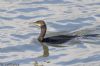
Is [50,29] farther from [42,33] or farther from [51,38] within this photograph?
[51,38]

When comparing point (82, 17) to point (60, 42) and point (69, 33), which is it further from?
point (60, 42)

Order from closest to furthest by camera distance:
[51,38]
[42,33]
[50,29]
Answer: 1. [51,38]
2. [42,33]
3. [50,29]

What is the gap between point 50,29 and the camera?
17.3m

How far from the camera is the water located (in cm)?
1362

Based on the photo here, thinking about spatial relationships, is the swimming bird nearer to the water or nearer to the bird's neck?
the bird's neck

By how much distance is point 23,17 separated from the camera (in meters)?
18.5

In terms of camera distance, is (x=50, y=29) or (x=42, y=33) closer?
(x=42, y=33)

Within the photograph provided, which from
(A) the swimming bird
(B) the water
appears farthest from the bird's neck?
(B) the water

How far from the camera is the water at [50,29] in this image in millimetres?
13625

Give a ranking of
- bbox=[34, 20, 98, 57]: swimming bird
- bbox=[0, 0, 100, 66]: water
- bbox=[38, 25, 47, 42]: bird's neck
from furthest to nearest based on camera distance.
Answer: bbox=[38, 25, 47, 42]: bird's neck, bbox=[34, 20, 98, 57]: swimming bird, bbox=[0, 0, 100, 66]: water

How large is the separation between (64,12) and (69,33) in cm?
279

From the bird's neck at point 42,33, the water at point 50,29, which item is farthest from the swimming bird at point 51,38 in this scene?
the water at point 50,29

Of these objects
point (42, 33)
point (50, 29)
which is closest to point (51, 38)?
point (42, 33)

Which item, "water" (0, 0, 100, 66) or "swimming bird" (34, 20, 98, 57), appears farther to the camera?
"swimming bird" (34, 20, 98, 57)
